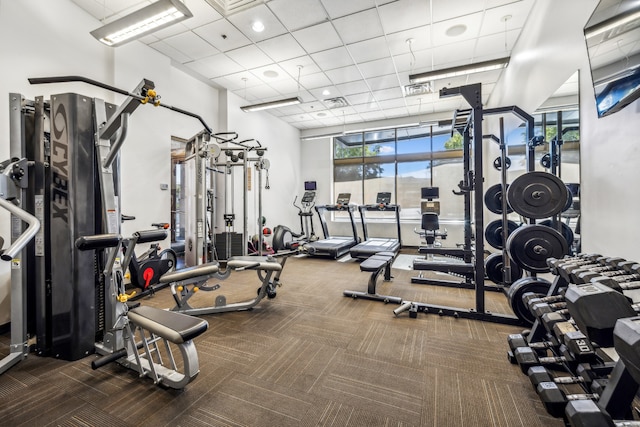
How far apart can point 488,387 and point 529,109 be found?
3.66 metres

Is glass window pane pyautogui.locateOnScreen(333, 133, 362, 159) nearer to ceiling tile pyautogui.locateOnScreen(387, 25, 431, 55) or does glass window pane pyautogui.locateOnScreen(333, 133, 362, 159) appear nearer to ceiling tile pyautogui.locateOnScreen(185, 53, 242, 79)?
ceiling tile pyautogui.locateOnScreen(387, 25, 431, 55)

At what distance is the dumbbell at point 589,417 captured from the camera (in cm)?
113

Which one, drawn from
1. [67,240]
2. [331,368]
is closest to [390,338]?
[331,368]

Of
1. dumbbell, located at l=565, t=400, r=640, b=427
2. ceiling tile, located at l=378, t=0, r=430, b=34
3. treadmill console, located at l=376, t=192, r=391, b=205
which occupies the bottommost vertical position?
dumbbell, located at l=565, t=400, r=640, b=427

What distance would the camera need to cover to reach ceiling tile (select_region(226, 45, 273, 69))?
Answer: 464cm

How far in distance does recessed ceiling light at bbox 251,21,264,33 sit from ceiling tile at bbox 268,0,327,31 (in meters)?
0.31

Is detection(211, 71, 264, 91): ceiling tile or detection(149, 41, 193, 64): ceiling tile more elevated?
detection(211, 71, 264, 91): ceiling tile

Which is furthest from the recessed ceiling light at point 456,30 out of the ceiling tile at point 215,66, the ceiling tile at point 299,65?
the ceiling tile at point 215,66

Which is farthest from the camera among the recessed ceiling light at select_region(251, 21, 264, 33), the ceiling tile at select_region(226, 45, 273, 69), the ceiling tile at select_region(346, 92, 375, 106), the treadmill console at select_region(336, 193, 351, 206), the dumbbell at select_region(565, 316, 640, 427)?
the treadmill console at select_region(336, 193, 351, 206)

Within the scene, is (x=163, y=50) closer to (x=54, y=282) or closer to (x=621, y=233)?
(x=54, y=282)

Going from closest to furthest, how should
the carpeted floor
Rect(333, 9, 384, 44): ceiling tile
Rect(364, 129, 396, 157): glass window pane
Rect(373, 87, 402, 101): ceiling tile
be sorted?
the carpeted floor, Rect(333, 9, 384, 44): ceiling tile, Rect(373, 87, 402, 101): ceiling tile, Rect(364, 129, 396, 157): glass window pane

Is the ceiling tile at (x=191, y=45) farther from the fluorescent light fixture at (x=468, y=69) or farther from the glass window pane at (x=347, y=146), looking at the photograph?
the glass window pane at (x=347, y=146)

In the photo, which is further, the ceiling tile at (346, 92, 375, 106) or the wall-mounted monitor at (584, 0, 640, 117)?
the ceiling tile at (346, 92, 375, 106)

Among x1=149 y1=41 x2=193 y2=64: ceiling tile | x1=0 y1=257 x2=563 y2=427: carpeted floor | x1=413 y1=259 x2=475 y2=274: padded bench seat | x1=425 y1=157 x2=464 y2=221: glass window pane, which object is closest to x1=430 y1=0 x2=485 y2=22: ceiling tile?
x1=413 y1=259 x2=475 y2=274: padded bench seat
